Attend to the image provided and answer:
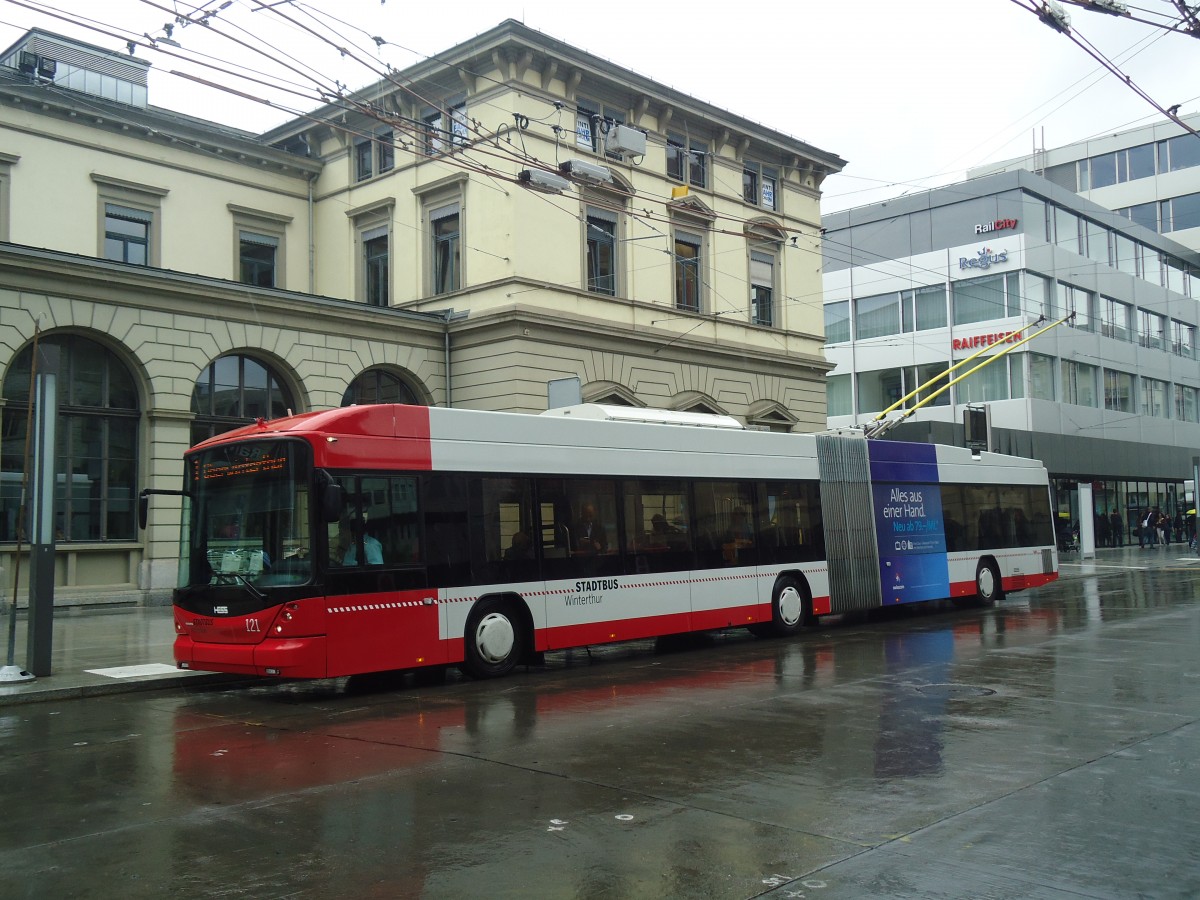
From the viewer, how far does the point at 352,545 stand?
39.2ft

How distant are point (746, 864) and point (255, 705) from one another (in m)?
7.56

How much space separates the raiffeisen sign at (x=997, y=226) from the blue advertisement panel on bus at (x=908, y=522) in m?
28.6

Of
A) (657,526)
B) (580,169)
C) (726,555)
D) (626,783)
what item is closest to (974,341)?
(726,555)

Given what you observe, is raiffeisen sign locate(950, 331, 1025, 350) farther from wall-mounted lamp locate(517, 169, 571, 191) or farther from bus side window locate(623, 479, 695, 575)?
wall-mounted lamp locate(517, 169, 571, 191)

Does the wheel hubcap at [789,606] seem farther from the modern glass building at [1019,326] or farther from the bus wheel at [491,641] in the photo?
the modern glass building at [1019,326]

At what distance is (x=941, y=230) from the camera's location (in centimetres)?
4872

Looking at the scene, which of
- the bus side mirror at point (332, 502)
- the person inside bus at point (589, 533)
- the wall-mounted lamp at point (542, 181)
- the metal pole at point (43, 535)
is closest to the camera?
the bus side mirror at point (332, 502)

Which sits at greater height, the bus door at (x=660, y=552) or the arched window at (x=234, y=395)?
the arched window at (x=234, y=395)

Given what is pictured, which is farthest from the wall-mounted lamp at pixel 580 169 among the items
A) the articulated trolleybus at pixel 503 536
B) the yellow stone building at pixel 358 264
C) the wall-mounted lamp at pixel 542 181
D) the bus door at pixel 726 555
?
the bus door at pixel 726 555

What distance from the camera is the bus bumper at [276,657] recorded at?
1128 cm

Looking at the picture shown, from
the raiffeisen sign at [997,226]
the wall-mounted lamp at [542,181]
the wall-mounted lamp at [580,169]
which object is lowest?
the wall-mounted lamp at [542,181]

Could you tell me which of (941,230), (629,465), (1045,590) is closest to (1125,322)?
(941,230)

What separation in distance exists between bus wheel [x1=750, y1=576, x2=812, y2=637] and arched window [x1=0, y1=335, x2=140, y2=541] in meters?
13.6

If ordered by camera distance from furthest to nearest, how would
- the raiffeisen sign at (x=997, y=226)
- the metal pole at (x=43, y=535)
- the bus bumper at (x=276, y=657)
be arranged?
the raiffeisen sign at (x=997, y=226)
the metal pole at (x=43, y=535)
the bus bumper at (x=276, y=657)
